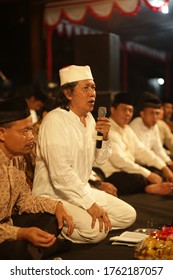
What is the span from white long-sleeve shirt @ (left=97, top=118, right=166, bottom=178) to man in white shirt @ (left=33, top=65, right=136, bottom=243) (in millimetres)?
1336

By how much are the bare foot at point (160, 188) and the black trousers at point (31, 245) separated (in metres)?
1.80

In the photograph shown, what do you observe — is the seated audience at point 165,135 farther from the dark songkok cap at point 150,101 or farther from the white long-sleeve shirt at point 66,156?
the white long-sleeve shirt at point 66,156

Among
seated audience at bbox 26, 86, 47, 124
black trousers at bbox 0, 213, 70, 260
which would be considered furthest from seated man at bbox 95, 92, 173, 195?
black trousers at bbox 0, 213, 70, 260

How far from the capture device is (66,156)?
315cm

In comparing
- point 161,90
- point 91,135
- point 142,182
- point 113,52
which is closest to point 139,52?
Result: point 161,90

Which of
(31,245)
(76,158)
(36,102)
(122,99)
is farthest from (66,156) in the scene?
(36,102)

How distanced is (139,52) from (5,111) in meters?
6.64

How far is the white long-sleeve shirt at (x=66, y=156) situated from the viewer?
10.2 ft

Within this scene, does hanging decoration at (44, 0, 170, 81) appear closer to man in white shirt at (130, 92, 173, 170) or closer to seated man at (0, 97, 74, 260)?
man in white shirt at (130, 92, 173, 170)

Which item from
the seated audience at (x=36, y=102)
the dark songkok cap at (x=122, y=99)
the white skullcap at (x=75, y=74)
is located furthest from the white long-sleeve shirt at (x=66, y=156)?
the seated audience at (x=36, y=102)

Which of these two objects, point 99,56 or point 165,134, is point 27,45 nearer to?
point 99,56

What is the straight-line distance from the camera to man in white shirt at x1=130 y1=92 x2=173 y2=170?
5484 millimetres

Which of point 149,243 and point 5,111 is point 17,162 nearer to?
point 5,111
